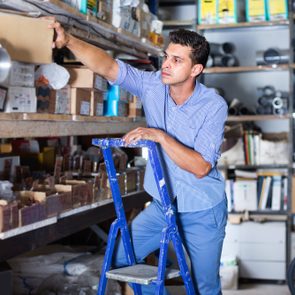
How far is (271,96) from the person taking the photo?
4938mm

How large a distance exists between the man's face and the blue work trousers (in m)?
0.55

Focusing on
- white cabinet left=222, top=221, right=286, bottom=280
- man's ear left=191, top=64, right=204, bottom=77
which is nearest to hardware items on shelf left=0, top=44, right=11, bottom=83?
man's ear left=191, top=64, right=204, bottom=77

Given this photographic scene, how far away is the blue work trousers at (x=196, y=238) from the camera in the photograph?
256 centimetres

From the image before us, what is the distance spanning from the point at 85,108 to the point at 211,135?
29.3 inches

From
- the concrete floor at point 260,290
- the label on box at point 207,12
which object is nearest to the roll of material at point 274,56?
the label on box at point 207,12

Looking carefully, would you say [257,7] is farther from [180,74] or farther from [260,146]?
[180,74]

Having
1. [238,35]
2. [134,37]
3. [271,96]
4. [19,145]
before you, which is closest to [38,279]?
[19,145]

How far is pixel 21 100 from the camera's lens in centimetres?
233

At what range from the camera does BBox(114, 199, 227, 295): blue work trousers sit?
101 inches

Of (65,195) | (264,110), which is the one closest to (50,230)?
(65,195)

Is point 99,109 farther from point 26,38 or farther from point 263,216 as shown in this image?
point 263,216

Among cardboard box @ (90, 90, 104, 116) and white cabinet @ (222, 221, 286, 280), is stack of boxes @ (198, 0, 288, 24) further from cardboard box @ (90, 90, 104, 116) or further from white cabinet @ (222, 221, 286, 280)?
cardboard box @ (90, 90, 104, 116)

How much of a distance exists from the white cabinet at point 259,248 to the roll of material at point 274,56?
130 cm

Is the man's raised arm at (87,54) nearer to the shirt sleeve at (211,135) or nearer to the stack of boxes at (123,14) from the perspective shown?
the stack of boxes at (123,14)
